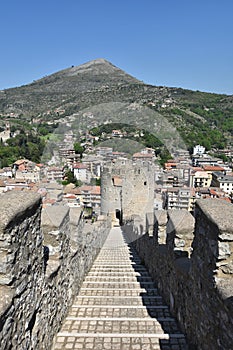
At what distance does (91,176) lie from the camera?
28922 mm

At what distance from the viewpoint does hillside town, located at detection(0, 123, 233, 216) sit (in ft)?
66.4

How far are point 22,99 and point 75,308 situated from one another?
90349 mm

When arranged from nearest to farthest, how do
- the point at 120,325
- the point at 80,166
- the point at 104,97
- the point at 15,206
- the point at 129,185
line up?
the point at 15,206 < the point at 120,325 < the point at 129,185 < the point at 80,166 < the point at 104,97

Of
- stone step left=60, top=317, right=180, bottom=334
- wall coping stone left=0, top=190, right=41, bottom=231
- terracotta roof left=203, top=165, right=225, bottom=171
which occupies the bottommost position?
stone step left=60, top=317, right=180, bottom=334

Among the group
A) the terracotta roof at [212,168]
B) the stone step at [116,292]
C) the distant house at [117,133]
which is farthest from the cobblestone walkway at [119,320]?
the terracotta roof at [212,168]

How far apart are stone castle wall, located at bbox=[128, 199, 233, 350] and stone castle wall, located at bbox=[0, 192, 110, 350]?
1414mm

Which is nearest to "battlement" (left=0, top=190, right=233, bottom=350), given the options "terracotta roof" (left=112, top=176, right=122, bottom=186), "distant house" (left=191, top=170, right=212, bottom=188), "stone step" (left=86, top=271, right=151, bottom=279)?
"stone step" (left=86, top=271, right=151, bottom=279)

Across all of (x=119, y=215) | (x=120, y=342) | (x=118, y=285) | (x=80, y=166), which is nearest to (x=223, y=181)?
(x=80, y=166)

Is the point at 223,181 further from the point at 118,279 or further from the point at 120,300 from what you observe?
the point at 120,300

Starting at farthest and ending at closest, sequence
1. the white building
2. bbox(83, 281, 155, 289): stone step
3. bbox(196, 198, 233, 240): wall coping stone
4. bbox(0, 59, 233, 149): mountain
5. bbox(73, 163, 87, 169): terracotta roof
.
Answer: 1. bbox(0, 59, 233, 149): mountain
2. the white building
3. bbox(73, 163, 87, 169): terracotta roof
4. bbox(83, 281, 155, 289): stone step
5. bbox(196, 198, 233, 240): wall coping stone

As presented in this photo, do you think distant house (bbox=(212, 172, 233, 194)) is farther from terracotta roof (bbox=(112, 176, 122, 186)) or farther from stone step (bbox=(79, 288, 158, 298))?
stone step (bbox=(79, 288, 158, 298))

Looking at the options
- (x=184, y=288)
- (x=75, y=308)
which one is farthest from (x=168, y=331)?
(x=75, y=308)

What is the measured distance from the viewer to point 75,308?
3.89 meters

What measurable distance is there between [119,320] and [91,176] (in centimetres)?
2572
